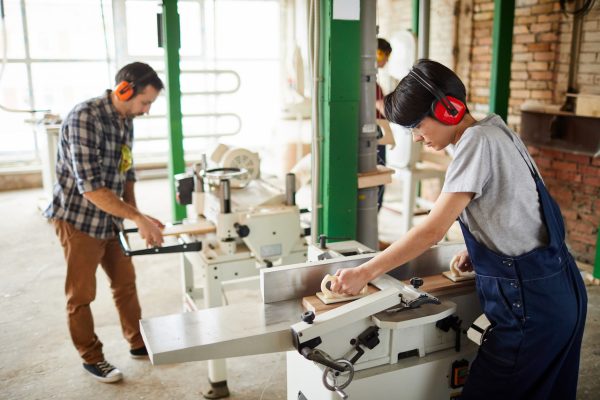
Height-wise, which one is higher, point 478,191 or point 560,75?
point 560,75

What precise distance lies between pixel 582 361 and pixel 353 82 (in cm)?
186

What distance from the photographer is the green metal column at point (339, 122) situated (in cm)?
257

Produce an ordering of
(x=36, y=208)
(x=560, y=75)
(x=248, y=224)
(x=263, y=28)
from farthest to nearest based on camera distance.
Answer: (x=263, y=28) < (x=36, y=208) < (x=560, y=75) < (x=248, y=224)

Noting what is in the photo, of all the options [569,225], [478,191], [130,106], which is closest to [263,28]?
[569,225]

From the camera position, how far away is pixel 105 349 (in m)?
3.13

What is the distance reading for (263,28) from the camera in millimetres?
8102

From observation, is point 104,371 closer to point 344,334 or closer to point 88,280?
point 88,280

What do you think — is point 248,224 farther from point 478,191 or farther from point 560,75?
point 560,75

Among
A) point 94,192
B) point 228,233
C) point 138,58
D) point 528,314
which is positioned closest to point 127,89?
point 94,192

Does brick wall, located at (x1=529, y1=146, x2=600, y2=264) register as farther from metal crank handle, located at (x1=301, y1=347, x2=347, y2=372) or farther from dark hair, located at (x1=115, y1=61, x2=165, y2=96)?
metal crank handle, located at (x1=301, y1=347, x2=347, y2=372)

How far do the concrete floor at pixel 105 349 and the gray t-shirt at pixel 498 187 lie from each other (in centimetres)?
26

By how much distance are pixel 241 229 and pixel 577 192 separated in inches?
119

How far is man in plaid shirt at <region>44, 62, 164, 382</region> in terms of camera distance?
2.51 metres

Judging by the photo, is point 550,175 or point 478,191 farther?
point 550,175
